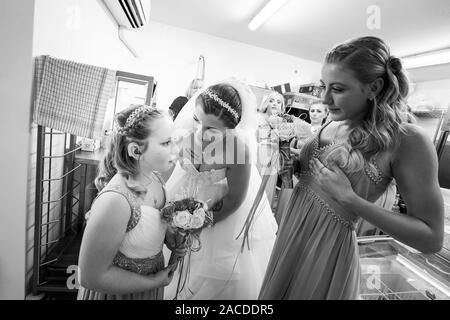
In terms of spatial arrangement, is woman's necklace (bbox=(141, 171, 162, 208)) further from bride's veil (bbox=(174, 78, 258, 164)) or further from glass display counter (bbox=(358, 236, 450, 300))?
glass display counter (bbox=(358, 236, 450, 300))

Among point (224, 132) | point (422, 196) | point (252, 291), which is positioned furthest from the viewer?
point (252, 291)

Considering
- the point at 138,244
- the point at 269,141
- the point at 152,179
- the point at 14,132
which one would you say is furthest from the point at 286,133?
the point at 14,132

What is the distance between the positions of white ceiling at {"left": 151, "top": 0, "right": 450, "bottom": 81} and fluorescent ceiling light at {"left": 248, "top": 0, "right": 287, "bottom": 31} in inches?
0.8

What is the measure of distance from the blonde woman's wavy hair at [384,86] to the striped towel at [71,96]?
0.73m

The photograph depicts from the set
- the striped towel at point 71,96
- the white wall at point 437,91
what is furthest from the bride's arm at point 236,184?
the white wall at point 437,91

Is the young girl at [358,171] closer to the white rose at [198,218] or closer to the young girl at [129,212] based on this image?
the white rose at [198,218]

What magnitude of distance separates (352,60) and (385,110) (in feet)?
0.49

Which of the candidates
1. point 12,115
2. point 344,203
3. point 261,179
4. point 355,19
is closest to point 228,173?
point 261,179

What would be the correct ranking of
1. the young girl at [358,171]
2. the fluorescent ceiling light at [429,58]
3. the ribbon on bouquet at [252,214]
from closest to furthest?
1. the young girl at [358,171]
2. the fluorescent ceiling light at [429,58]
3. the ribbon on bouquet at [252,214]

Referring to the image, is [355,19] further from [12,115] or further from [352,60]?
[12,115]

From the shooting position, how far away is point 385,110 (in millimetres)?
557

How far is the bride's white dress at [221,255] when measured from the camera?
0.73 m

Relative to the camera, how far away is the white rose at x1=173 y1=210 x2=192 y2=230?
1.94ft

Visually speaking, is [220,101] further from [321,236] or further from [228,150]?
[321,236]
